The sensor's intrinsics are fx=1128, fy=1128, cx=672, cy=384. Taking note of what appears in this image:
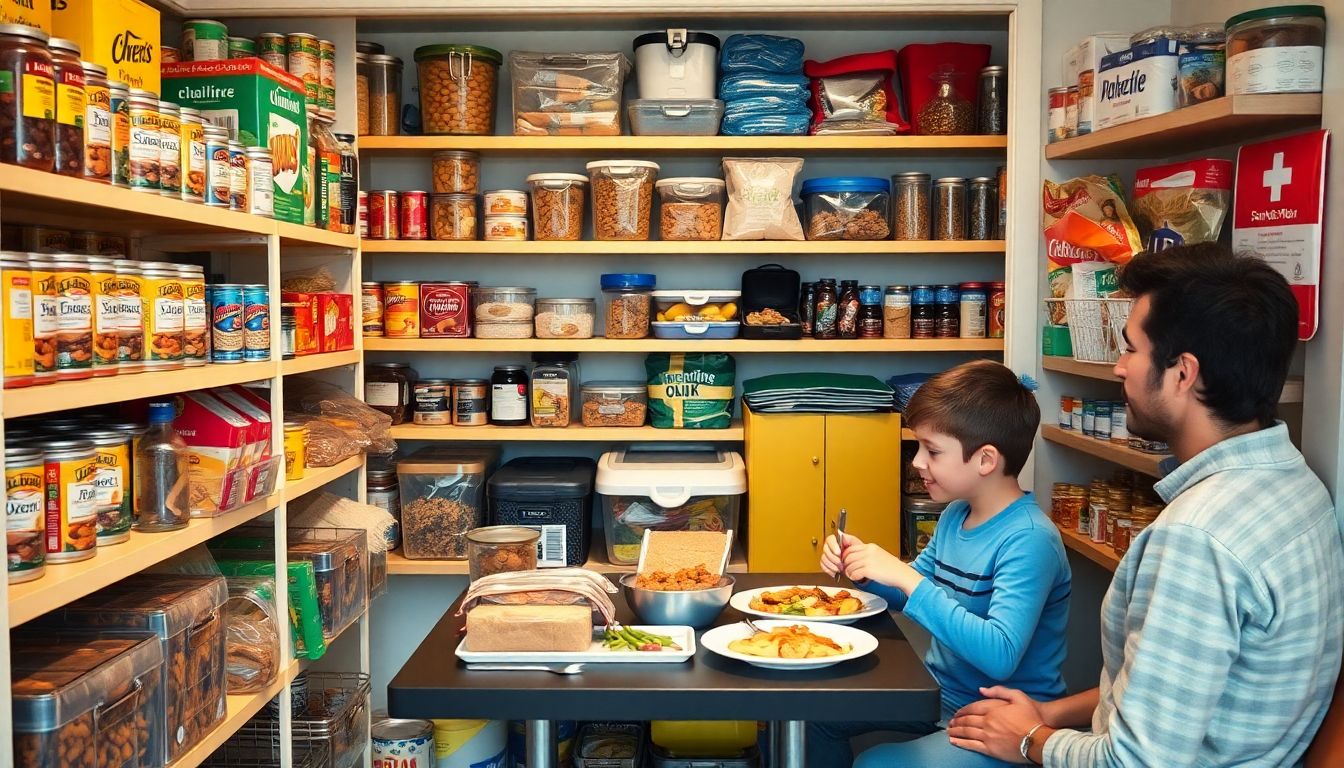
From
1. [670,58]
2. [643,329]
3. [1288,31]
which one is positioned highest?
[670,58]

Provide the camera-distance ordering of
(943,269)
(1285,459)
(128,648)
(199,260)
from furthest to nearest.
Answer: (943,269)
(199,260)
(128,648)
(1285,459)

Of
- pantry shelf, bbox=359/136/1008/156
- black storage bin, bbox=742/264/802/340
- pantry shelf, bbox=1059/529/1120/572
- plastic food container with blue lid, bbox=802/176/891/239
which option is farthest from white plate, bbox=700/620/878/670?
pantry shelf, bbox=359/136/1008/156

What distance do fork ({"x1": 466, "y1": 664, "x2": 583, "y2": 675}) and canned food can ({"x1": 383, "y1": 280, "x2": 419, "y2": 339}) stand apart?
5.83 ft

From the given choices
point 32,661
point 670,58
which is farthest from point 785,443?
point 32,661

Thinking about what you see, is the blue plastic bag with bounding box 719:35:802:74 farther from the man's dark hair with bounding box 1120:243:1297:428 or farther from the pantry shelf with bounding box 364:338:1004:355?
the man's dark hair with bounding box 1120:243:1297:428

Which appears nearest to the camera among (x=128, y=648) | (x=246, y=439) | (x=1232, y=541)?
(x=1232, y=541)

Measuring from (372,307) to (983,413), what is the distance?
6.44 ft

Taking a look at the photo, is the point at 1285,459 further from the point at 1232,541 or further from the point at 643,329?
the point at 643,329

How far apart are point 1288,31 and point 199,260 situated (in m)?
2.70

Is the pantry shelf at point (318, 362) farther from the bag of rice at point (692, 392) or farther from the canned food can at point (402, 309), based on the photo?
the bag of rice at point (692, 392)

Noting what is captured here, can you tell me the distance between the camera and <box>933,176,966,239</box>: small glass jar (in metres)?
3.47

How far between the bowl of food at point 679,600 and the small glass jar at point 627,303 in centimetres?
139

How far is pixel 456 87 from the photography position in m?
3.42

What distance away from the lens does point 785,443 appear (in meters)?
3.38
